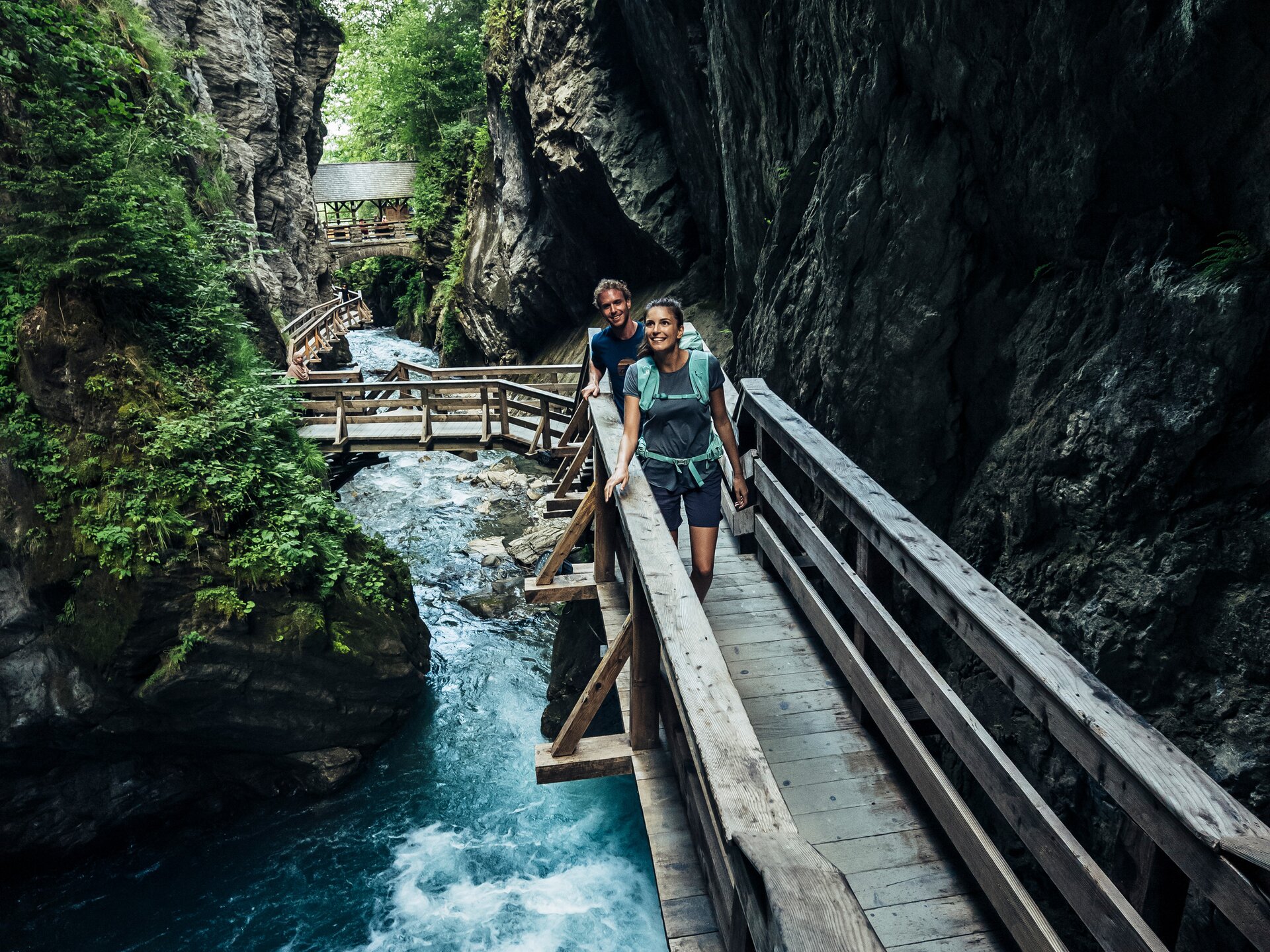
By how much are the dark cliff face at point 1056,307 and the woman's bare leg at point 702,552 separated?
1568mm

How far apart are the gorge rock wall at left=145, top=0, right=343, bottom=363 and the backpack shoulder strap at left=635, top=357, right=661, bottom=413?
45.5 ft

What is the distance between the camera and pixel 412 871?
7789mm

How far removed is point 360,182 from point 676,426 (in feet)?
125

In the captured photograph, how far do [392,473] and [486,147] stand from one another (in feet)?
39.0

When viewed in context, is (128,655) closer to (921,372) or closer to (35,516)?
(35,516)

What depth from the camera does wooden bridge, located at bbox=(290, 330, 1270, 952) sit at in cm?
167

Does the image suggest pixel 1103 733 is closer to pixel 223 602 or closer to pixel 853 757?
pixel 853 757

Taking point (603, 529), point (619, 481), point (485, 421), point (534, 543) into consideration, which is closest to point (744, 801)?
point (619, 481)

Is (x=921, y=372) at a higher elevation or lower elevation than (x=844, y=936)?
higher

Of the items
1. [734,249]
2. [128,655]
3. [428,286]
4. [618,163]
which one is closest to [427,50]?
[428,286]

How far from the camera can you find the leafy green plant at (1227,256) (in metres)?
2.90

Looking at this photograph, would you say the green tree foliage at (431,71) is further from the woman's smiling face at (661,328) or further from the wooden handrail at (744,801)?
the wooden handrail at (744,801)

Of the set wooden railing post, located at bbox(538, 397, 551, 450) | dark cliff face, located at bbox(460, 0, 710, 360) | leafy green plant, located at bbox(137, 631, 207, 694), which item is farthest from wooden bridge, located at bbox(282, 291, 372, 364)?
leafy green plant, located at bbox(137, 631, 207, 694)

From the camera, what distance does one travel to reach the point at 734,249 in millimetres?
9508
